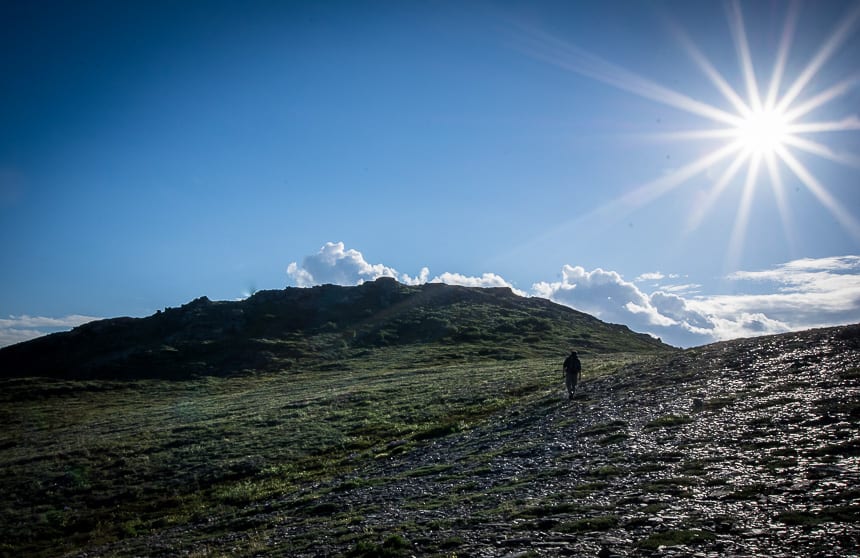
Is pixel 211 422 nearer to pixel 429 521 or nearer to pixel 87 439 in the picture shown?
pixel 87 439

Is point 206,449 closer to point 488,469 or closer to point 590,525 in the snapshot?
point 488,469

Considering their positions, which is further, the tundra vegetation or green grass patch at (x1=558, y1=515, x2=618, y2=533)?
the tundra vegetation

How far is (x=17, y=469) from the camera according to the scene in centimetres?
3984

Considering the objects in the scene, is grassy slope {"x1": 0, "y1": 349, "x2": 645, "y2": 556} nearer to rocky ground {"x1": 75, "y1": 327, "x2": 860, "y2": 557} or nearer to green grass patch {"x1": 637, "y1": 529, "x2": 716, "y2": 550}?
rocky ground {"x1": 75, "y1": 327, "x2": 860, "y2": 557}

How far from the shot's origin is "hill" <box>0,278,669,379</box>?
11294cm

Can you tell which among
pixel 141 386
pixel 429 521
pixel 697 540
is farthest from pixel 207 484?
pixel 141 386

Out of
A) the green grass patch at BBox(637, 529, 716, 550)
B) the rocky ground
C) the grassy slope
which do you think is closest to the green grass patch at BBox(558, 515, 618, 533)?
the rocky ground

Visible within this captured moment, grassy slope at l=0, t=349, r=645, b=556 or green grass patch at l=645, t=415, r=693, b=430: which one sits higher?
green grass patch at l=645, t=415, r=693, b=430

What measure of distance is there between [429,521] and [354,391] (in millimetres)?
44728

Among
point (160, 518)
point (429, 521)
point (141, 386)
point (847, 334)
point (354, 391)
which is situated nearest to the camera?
point (429, 521)

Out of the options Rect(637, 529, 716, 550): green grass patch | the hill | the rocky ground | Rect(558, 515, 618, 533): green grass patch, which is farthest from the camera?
the hill

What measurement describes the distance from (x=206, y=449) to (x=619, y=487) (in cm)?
3238

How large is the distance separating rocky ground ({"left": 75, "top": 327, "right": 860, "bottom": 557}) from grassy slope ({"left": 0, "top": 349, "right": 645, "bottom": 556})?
4.71 m

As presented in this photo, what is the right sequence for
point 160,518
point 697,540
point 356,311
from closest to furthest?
point 697,540
point 160,518
point 356,311
